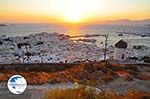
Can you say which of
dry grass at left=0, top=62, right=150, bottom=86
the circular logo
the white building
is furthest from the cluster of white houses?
the circular logo

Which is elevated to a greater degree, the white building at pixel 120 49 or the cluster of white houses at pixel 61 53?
the white building at pixel 120 49

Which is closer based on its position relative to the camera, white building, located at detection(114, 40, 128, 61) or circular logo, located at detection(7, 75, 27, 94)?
circular logo, located at detection(7, 75, 27, 94)

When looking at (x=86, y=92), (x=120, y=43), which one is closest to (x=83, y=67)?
(x=86, y=92)

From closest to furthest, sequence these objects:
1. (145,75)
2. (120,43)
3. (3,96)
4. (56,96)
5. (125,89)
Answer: (56,96) → (3,96) → (125,89) → (145,75) → (120,43)

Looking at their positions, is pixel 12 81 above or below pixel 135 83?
above

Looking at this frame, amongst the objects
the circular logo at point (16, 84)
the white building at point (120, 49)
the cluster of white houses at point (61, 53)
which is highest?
the circular logo at point (16, 84)

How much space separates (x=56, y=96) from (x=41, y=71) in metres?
5.96

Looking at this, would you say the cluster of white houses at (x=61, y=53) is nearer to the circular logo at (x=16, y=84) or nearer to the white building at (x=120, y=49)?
the white building at (x=120, y=49)

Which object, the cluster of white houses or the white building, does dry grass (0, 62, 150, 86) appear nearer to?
the white building

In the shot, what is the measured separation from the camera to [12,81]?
7.93 metres

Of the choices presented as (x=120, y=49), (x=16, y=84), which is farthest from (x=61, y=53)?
(x=16, y=84)

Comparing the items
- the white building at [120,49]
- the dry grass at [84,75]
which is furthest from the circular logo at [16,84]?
the white building at [120,49]

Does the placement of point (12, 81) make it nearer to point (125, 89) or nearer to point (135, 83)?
point (125, 89)

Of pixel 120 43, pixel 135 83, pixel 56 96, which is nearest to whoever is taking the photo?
pixel 56 96
